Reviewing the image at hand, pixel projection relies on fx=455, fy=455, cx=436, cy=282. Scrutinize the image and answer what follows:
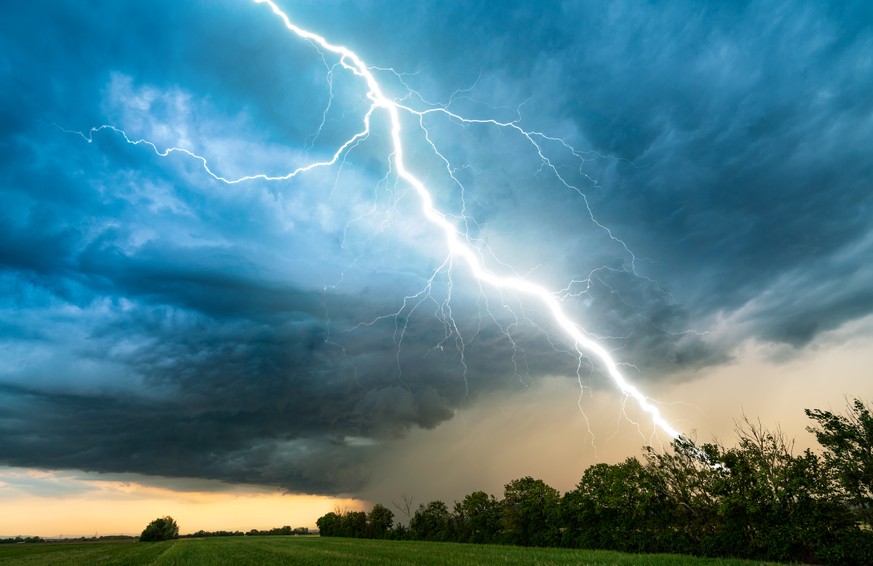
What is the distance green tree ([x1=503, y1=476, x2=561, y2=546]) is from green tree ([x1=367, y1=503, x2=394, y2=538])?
98.1ft

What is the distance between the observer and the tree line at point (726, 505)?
20625 millimetres

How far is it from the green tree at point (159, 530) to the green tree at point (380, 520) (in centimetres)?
7047

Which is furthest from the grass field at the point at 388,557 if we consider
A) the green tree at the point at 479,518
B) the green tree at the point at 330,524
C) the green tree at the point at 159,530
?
the green tree at the point at 159,530

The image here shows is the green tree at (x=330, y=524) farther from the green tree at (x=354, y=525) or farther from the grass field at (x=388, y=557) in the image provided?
the grass field at (x=388, y=557)

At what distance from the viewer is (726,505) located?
25234 mm

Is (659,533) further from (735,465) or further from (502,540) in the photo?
(502,540)

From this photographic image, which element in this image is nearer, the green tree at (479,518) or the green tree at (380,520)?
the green tree at (479,518)

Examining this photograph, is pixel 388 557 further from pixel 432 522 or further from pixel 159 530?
pixel 159 530

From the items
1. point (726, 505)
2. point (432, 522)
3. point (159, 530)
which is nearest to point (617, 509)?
point (726, 505)

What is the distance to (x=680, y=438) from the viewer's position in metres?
30.5

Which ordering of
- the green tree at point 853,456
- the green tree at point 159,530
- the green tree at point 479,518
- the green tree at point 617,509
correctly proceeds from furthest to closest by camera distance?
the green tree at point 159,530, the green tree at point 479,518, the green tree at point 617,509, the green tree at point 853,456

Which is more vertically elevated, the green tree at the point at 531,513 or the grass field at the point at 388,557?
the green tree at the point at 531,513

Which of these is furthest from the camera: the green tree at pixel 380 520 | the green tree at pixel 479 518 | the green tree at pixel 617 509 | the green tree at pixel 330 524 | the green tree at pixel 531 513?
the green tree at pixel 330 524

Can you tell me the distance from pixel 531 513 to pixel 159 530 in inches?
4293
